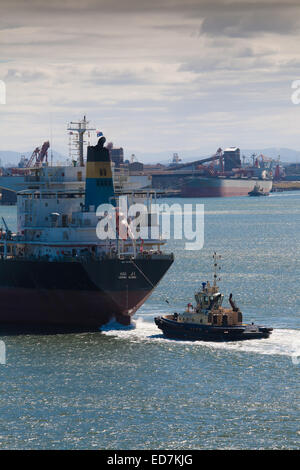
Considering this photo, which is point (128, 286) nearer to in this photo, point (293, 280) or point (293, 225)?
point (293, 280)

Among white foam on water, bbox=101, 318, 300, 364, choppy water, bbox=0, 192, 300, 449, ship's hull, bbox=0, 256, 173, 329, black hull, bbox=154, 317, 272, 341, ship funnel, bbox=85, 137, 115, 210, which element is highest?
ship funnel, bbox=85, 137, 115, 210

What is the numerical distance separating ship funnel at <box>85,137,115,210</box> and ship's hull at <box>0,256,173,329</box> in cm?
580

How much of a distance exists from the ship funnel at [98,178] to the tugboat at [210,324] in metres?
11.0

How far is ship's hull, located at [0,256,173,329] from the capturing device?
189 ft

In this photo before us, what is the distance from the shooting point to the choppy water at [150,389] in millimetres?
37031

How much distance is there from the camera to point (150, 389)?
43719 mm

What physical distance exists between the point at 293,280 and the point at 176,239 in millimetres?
60256

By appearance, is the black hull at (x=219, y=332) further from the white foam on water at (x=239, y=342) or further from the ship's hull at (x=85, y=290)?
the ship's hull at (x=85, y=290)

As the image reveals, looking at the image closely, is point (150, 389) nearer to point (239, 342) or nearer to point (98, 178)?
point (239, 342)

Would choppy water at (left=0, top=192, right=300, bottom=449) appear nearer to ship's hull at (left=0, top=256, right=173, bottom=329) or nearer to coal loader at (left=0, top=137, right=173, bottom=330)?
ship's hull at (left=0, top=256, right=173, bottom=329)

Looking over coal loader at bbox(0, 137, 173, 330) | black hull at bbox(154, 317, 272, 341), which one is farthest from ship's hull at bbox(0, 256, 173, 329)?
black hull at bbox(154, 317, 272, 341)

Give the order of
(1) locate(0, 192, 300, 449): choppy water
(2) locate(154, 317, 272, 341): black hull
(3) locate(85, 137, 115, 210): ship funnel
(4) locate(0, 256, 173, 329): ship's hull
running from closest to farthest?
(1) locate(0, 192, 300, 449): choppy water, (2) locate(154, 317, 272, 341): black hull, (4) locate(0, 256, 173, 329): ship's hull, (3) locate(85, 137, 115, 210): ship funnel

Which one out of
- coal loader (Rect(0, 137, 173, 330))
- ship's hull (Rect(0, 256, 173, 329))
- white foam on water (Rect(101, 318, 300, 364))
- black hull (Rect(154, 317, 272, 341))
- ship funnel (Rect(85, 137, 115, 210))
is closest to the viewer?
white foam on water (Rect(101, 318, 300, 364))

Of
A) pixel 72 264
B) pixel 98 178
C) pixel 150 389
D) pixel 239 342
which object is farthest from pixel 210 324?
pixel 98 178
